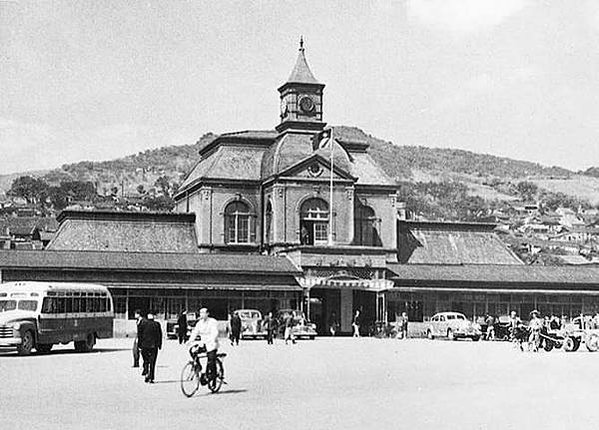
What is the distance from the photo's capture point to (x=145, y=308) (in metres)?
58.7

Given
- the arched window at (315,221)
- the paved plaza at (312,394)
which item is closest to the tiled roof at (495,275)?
the arched window at (315,221)

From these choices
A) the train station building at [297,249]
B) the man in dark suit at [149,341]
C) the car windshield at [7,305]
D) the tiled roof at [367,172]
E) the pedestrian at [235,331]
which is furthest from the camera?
the tiled roof at [367,172]

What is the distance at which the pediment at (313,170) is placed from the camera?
6900 centimetres

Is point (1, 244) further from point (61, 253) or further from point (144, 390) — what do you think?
point (144, 390)

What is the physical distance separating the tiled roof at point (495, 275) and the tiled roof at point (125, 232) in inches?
570

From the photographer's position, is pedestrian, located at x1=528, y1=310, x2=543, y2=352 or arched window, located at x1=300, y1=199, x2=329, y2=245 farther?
arched window, located at x1=300, y1=199, x2=329, y2=245

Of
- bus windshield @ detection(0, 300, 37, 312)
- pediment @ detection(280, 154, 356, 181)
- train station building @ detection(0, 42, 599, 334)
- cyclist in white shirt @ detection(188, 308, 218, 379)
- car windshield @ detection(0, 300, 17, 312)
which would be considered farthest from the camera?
pediment @ detection(280, 154, 356, 181)

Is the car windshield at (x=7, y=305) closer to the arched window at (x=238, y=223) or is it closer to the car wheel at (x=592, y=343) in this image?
the car wheel at (x=592, y=343)

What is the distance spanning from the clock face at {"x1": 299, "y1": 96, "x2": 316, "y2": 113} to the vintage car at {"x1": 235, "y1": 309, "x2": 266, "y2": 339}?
22877 millimetres

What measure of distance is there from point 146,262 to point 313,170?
13217mm

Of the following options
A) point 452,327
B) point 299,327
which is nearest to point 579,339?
point 452,327

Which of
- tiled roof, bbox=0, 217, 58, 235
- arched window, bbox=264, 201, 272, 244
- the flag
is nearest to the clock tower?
the flag

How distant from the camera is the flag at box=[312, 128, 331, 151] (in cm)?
7269

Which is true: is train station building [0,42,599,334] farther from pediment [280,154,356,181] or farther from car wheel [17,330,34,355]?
car wheel [17,330,34,355]
